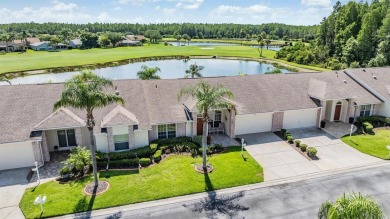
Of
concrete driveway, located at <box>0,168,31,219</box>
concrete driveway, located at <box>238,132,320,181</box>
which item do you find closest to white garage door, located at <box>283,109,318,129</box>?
concrete driveway, located at <box>238,132,320,181</box>

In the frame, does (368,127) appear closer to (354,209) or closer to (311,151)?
(311,151)

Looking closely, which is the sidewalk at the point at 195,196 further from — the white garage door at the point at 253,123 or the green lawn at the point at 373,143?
the white garage door at the point at 253,123

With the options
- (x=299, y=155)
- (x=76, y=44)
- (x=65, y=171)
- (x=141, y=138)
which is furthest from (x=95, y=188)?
(x=76, y=44)

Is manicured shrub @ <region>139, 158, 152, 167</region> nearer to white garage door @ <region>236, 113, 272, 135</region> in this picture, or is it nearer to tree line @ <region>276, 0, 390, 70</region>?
white garage door @ <region>236, 113, 272, 135</region>

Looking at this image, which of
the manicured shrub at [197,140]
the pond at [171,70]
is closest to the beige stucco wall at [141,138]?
the manicured shrub at [197,140]

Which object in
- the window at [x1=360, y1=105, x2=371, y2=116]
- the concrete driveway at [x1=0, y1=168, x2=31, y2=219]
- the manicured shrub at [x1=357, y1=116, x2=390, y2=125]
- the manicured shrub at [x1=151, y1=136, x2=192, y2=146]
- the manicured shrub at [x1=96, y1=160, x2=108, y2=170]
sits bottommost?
the concrete driveway at [x1=0, y1=168, x2=31, y2=219]

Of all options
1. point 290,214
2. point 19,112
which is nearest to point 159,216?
point 290,214
